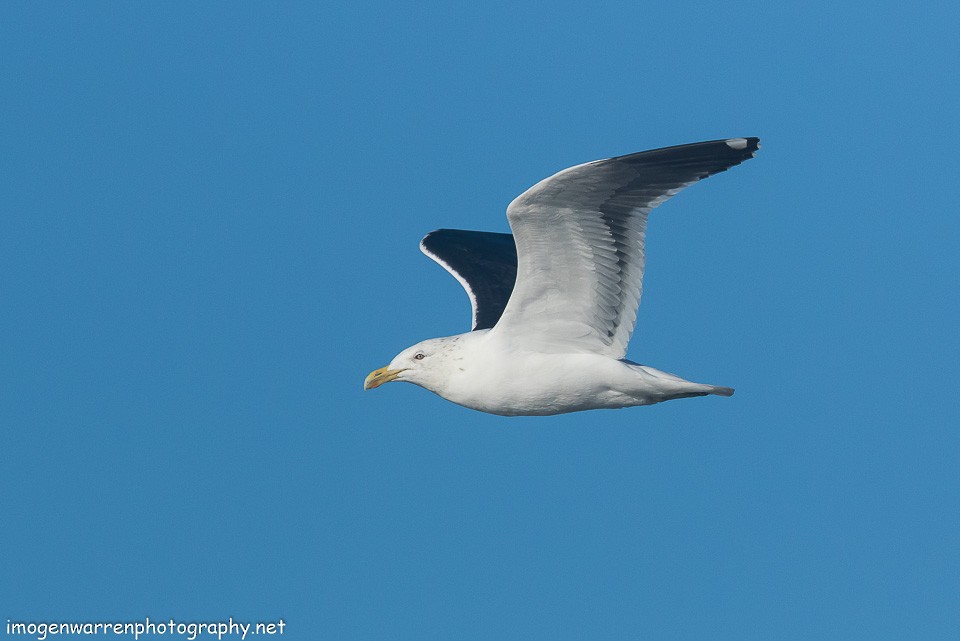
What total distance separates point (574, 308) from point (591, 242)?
875 mm

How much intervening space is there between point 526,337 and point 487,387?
64 centimetres

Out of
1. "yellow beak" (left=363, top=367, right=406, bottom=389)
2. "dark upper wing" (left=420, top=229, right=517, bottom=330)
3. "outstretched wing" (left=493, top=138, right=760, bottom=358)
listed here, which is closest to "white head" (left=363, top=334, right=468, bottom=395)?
"yellow beak" (left=363, top=367, right=406, bottom=389)

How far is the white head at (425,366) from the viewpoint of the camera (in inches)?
575

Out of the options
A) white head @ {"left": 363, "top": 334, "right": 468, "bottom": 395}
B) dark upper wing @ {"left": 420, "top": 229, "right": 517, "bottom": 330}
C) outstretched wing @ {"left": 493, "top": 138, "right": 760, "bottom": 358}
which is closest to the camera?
outstretched wing @ {"left": 493, "top": 138, "right": 760, "bottom": 358}

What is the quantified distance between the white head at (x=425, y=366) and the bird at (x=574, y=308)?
1 centimetres

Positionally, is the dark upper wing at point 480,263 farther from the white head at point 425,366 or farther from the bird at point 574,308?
the bird at point 574,308

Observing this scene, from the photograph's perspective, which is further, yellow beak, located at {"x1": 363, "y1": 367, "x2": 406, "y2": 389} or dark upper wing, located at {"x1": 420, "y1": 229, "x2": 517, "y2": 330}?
dark upper wing, located at {"x1": 420, "y1": 229, "x2": 517, "y2": 330}

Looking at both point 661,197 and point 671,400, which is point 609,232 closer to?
point 661,197

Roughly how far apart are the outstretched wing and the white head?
2.06 feet

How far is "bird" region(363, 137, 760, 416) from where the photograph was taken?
42.9ft

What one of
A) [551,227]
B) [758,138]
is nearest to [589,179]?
[551,227]

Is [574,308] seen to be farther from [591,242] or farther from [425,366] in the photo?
[425,366]

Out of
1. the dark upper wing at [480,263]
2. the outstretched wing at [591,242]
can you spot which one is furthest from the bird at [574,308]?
the dark upper wing at [480,263]

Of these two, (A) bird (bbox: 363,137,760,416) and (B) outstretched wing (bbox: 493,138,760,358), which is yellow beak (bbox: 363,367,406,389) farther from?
(B) outstretched wing (bbox: 493,138,760,358)
